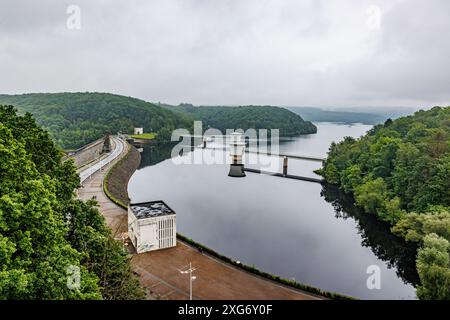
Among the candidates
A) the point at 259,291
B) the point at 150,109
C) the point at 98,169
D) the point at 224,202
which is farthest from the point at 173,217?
the point at 150,109

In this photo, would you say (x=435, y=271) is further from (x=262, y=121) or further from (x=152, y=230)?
(x=262, y=121)

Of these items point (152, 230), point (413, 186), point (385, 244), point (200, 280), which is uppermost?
point (413, 186)

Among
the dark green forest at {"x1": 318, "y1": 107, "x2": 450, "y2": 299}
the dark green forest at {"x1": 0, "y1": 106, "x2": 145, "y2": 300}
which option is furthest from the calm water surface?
Result: the dark green forest at {"x1": 0, "y1": 106, "x2": 145, "y2": 300}

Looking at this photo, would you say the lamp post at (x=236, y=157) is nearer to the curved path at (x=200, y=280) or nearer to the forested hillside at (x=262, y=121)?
the curved path at (x=200, y=280)

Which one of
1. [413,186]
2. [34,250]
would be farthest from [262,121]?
[34,250]

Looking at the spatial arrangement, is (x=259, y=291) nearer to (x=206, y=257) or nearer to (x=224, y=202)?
(x=206, y=257)

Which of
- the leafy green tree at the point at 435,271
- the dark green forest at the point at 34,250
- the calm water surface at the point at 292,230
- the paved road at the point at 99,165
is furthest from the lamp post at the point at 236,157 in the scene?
the dark green forest at the point at 34,250

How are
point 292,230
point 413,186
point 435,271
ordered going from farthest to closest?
point 413,186, point 292,230, point 435,271
